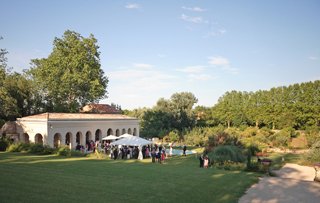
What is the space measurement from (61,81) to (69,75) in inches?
58.0

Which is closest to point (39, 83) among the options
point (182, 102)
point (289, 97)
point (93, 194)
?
point (182, 102)

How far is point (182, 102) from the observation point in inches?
2259

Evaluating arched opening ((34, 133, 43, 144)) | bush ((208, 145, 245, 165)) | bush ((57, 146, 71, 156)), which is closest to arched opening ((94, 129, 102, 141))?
arched opening ((34, 133, 43, 144))

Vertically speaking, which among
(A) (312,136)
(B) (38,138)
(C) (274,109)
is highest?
(C) (274,109)

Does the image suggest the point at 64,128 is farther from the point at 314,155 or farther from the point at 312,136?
the point at 312,136

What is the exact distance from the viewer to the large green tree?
40562 millimetres

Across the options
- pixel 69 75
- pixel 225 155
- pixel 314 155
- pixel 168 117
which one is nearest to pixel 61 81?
pixel 69 75

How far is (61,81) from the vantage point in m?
40.7

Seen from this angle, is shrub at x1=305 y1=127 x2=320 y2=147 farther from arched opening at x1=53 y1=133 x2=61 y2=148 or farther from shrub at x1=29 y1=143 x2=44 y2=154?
→ shrub at x1=29 y1=143 x2=44 y2=154

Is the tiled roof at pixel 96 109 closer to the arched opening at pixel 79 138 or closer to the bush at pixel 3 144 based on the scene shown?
the arched opening at pixel 79 138

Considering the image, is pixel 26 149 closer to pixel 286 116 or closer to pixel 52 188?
pixel 52 188

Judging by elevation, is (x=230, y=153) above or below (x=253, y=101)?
below

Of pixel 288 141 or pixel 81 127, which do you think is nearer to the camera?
pixel 81 127

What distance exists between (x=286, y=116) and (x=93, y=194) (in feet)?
152
